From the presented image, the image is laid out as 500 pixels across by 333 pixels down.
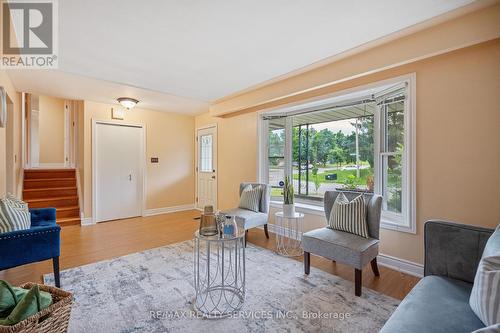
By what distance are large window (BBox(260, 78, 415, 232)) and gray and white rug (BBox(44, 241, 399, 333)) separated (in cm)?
111

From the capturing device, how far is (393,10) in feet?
6.13

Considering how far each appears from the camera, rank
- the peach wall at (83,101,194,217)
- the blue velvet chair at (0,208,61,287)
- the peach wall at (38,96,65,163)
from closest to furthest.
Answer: the blue velvet chair at (0,208,61,287)
the peach wall at (83,101,194,217)
the peach wall at (38,96,65,163)

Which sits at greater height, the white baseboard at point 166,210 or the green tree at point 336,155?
the green tree at point 336,155

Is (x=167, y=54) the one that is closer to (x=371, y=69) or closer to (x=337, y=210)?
(x=371, y=69)

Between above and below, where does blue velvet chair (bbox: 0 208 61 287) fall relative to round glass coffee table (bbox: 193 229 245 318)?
above

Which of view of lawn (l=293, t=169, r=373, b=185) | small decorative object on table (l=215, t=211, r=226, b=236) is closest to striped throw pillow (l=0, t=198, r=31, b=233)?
small decorative object on table (l=215, t=211, r=226, b=236)

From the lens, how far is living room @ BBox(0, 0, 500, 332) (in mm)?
1713

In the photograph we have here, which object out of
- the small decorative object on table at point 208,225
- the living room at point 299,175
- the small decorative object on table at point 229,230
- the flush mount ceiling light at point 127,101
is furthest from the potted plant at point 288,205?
the flush mount ceiling light at point 127,101

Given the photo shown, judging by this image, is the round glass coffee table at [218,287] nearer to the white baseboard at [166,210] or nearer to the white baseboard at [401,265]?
the white baseboard at [401,265]

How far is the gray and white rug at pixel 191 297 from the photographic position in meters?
1.73

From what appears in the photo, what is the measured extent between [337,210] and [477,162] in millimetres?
1275

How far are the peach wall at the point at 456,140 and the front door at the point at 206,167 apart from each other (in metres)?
3.47

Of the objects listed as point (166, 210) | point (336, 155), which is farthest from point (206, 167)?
point (336, 155)

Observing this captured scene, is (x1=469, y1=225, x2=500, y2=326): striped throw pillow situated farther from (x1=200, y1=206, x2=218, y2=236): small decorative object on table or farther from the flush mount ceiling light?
the flush mount ceiling light
